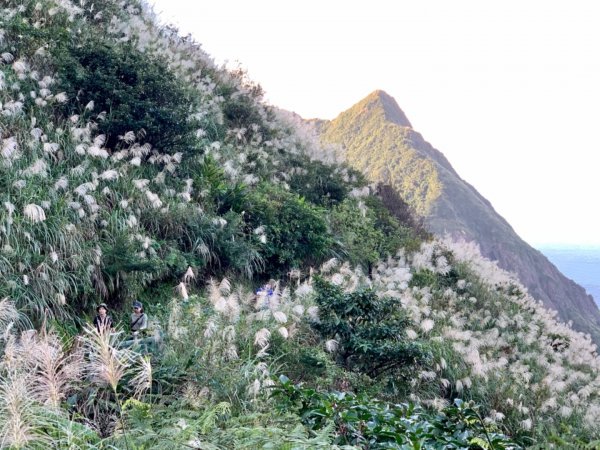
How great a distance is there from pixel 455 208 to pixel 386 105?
19820 millimetres

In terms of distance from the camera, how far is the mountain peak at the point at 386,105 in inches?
2412

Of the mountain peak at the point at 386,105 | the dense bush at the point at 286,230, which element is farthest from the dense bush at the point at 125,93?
the mountain peak at the point at 386,105

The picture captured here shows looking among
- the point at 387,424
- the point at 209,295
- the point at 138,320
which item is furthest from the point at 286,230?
the point at 387,424

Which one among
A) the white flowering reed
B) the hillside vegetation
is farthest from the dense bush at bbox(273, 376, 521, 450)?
the white flowering reed

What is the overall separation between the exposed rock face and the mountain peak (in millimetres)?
4970

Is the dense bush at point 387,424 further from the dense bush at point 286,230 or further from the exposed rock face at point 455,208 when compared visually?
the exposed rock face at point 455,208

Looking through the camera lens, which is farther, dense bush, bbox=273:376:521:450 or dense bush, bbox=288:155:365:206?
dense bush, bbox=288:155:365:206

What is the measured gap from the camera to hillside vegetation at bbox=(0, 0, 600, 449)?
4.04 m

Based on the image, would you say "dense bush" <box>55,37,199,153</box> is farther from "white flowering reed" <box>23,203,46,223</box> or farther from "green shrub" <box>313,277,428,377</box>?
"green shrub" <box>313,277,428,377</box>

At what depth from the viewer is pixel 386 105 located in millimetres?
64375

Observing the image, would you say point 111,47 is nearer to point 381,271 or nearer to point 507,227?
point 381,271

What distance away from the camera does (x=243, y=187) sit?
39.4ft

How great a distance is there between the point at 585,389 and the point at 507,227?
44403mm

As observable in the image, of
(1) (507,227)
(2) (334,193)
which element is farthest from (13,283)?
(1) (507,227)
